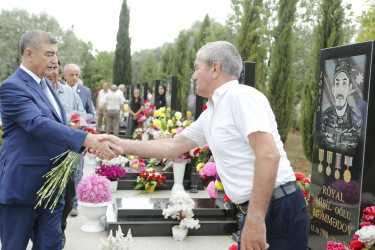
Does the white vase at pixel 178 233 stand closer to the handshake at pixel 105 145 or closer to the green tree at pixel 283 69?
the handshake at pixel 105 145

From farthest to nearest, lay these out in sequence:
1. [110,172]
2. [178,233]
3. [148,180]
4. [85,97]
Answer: [148,180] < [110,172] < [85,97] < [178,233]

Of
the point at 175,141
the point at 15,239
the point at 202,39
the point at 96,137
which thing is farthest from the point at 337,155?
the point at 202,39

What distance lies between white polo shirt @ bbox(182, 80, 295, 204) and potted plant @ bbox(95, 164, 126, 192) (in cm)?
531

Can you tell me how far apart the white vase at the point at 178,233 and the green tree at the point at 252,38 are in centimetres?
846

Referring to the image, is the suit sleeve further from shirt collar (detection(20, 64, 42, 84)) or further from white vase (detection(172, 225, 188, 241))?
white vase (detection(172, 225, 188, 241))

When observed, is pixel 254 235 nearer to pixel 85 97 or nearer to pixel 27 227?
pixel 27 227

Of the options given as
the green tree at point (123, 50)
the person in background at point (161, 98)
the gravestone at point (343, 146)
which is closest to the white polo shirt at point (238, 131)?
the gravestone at point (343, 146)

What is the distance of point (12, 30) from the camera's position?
131ft

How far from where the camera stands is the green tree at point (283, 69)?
11.8 metres

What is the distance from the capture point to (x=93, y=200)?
5023mm

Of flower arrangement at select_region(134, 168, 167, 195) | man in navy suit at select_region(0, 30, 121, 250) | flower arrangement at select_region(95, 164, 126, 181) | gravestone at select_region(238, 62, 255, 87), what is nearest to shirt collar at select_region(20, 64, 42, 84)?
man in navy suit at select_region(0, 30, 121, 250)

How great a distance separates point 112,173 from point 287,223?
18.1 feet

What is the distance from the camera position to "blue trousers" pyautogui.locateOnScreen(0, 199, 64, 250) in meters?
2.61

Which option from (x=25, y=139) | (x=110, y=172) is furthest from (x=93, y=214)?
(x=25, y=139)
